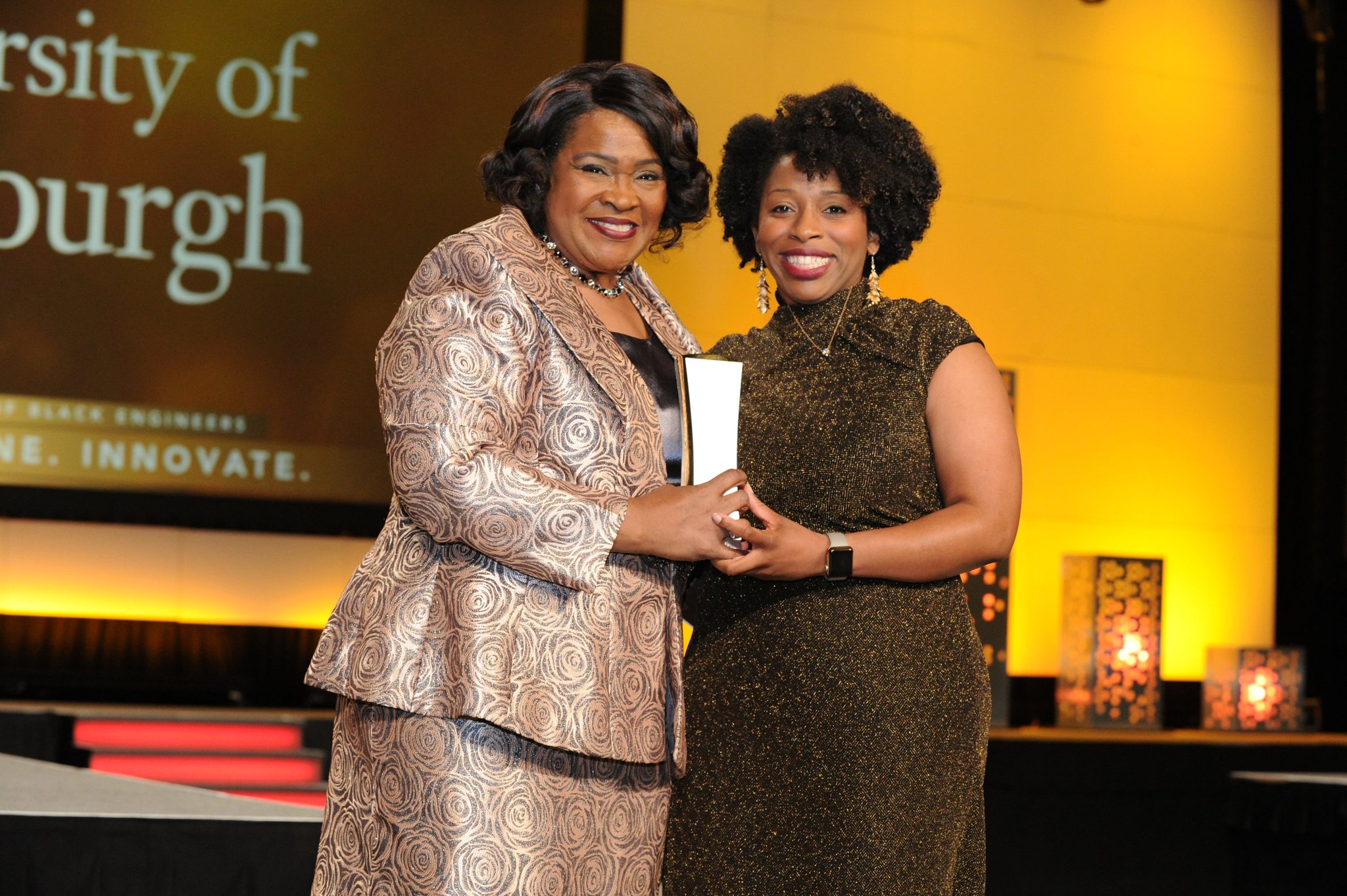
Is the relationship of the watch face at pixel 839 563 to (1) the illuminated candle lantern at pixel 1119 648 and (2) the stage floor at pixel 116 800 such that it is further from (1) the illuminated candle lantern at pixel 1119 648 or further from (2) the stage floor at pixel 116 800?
(1) the illuminated candle lantern at pixel 1119 648

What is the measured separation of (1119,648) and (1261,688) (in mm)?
750

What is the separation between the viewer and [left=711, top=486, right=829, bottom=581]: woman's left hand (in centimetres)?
151

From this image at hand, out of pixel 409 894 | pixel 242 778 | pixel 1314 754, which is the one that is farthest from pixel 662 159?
pixel 1314 754

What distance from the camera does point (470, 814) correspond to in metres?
1.44

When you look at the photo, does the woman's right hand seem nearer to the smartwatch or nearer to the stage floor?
the smartwatch

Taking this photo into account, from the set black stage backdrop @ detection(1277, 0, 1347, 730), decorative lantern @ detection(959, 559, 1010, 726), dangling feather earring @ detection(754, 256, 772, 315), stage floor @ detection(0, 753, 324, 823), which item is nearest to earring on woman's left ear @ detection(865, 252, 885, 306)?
dangling feather earring @ detection(754, 256, 772, 315)

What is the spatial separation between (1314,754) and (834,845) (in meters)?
4.58

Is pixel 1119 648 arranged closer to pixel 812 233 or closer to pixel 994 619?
pixel 994 619

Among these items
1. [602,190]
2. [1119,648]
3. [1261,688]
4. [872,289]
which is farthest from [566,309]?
[1261,688]

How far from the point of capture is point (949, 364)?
180 centimetres

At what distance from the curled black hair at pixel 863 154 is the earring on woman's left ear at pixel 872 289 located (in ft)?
0.06

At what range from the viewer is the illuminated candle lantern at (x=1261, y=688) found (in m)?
6.36

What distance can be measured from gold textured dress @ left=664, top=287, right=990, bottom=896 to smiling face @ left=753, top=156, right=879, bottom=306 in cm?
9

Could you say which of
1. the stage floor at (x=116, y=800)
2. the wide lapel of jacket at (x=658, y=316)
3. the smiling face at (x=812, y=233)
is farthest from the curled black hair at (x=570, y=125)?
the stage floor at (x=116, y=800)
